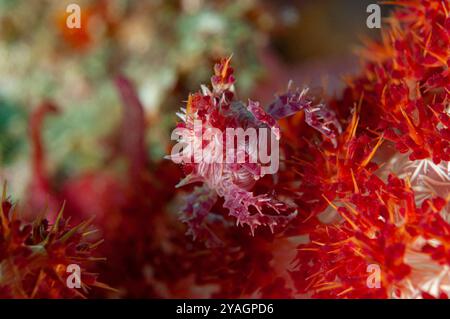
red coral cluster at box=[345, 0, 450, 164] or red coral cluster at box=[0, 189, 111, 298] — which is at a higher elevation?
red coral cluster at box=[345, 0, 450, 164]

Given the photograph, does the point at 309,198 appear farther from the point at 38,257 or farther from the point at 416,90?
the point at 38,257

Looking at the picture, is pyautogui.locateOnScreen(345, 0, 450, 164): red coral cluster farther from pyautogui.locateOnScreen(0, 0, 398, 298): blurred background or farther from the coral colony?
pyautogui.locateOnScreen(0, 0, 398, 298): blurred background

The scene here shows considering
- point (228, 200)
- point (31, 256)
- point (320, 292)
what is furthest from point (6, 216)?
point (320, 292)

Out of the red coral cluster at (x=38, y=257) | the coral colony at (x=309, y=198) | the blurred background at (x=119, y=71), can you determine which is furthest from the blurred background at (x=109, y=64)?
the red coral cluster at (x=38, y=257)

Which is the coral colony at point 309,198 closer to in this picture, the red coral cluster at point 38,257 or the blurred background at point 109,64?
the red coral cluster at point 38,257

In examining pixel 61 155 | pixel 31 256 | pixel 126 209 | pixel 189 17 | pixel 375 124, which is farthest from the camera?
pixel 61 155

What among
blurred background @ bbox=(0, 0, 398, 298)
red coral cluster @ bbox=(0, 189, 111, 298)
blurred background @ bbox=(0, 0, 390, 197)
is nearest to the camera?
red coral cluster @ bbox=(0, 189, 111, 298)

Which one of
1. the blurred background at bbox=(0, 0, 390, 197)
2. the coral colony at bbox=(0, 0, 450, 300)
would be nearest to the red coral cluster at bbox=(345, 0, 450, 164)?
the coral colony at bbox=(0, 0, 450, 300)

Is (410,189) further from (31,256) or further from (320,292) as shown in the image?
(31,256)

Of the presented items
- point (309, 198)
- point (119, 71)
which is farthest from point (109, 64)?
point (309, 198)
